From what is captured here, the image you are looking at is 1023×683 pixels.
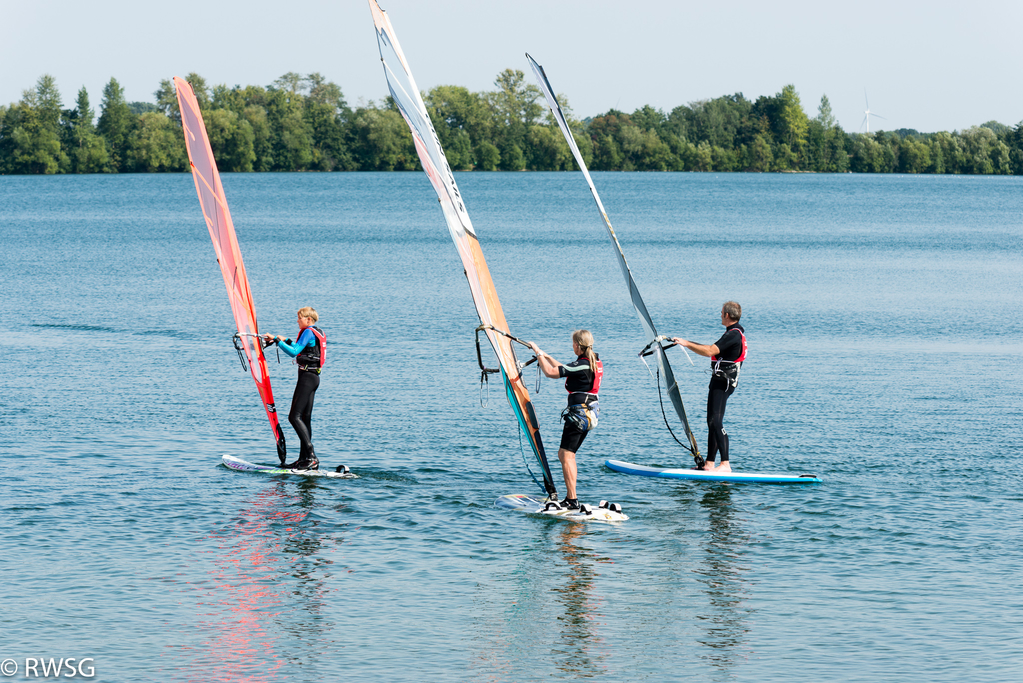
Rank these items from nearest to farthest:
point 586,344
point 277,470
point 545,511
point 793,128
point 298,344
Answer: point 586,344 → point 545,511 → point 298,344 → point 277,470 → point 793,128

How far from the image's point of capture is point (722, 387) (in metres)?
13.5

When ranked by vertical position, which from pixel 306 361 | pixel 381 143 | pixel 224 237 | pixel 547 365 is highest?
pixel 381 143

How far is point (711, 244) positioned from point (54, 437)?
47.9 m

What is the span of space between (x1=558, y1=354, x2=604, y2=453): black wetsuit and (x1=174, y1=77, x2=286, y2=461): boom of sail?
3.88 m

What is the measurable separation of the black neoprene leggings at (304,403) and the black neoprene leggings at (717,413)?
4.43 m

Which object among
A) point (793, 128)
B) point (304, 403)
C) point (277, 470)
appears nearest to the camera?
point (304, 403)

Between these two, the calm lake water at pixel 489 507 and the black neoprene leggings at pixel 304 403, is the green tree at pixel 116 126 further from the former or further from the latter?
the black neoprene leggings at pixel 304 403

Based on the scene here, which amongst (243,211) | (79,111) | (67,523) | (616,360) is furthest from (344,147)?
(67,523)

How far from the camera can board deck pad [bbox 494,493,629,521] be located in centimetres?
1212

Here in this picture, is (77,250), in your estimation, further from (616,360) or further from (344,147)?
(344,147)

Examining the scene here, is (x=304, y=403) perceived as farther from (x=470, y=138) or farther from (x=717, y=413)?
(x=470, y=138)

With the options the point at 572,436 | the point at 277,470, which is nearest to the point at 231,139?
the point at 277,470

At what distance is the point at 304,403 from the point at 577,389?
11.8ft

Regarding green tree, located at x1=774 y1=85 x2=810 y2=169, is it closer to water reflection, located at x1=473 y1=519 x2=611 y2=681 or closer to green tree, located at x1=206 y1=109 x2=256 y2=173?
green tree, located at x1=206 y1=109 x2=256 y2=173
